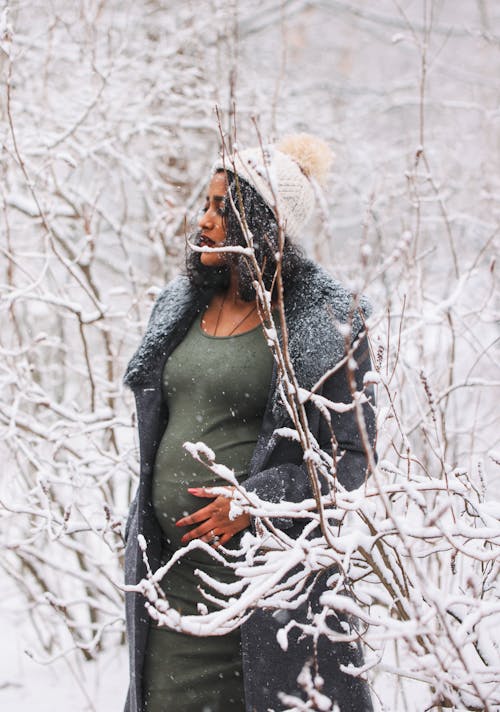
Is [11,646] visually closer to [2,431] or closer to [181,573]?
[2,431]

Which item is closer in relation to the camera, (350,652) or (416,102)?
(350,652)

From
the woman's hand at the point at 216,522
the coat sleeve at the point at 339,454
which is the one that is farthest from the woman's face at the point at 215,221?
the woman's hand at the point at 216,522

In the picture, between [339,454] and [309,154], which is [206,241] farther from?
[339,454]

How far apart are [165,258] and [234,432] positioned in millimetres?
2053

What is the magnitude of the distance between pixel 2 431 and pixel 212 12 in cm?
425

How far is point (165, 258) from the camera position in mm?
3775

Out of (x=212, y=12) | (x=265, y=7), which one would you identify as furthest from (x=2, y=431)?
(x=265, y=7)

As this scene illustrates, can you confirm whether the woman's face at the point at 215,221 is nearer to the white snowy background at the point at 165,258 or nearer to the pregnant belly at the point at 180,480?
the white snowy background at the point at 165,258

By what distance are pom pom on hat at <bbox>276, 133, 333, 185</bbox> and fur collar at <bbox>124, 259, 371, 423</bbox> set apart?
0.92 ft

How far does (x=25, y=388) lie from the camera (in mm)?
2650

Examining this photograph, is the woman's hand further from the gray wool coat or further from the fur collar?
the fur collar

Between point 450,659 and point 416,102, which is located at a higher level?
point 416,102

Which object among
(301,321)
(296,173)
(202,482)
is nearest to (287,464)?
(202,482)

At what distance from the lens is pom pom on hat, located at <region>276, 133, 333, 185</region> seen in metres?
2.04
